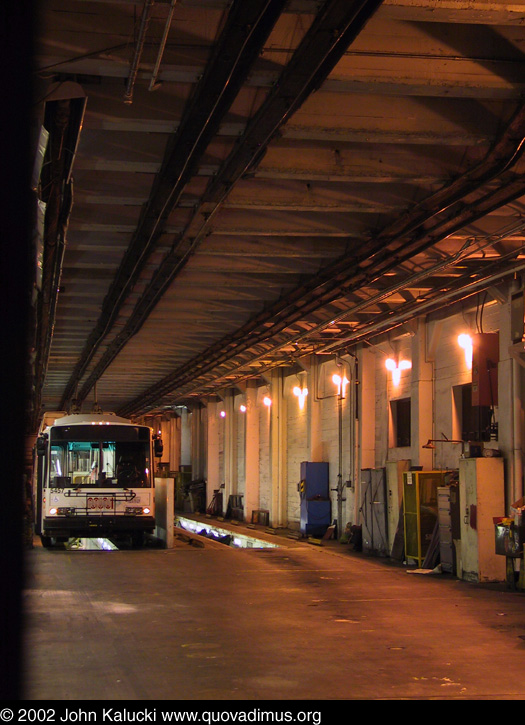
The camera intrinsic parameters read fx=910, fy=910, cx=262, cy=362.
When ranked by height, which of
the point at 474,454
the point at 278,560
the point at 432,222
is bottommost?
the point at 278,560

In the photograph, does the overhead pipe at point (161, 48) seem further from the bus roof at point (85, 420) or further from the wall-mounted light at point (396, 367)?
the bus roof at point (85, 420)

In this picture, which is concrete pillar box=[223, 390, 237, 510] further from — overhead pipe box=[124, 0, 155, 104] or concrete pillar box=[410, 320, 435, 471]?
overhead pipe box=[124, 0, 155, 104]

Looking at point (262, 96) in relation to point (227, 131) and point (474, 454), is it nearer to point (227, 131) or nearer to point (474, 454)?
point (227, 131)

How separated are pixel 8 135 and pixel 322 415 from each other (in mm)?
17634

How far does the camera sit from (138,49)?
274 inches

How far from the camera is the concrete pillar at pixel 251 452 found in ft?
104

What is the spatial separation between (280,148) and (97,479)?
1182cm

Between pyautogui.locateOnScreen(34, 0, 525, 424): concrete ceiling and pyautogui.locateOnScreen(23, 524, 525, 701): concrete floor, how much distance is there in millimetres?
4675

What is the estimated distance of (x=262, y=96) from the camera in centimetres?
844

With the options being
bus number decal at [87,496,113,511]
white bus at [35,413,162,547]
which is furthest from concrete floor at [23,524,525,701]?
bus number decal at [87,496,113,511]

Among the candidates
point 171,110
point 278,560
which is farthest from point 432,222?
point 278,560

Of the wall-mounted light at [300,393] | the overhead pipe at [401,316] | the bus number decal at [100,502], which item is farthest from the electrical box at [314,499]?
the bus number decal at [100,502]

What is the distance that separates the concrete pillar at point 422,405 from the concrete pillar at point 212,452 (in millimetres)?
19938

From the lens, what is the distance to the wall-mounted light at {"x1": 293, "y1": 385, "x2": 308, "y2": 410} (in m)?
27.0
